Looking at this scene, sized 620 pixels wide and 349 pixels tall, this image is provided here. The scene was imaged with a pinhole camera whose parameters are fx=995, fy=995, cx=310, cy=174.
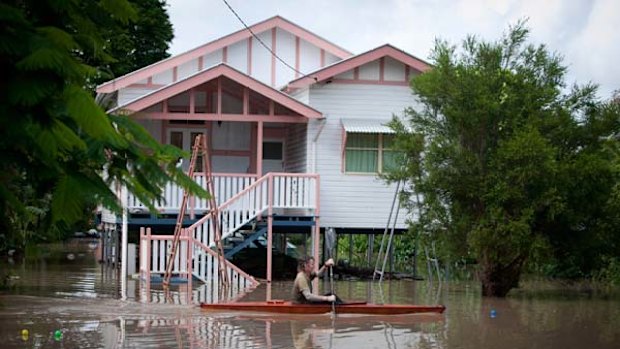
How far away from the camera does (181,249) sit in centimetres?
2328

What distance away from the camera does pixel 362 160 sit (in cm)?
2717

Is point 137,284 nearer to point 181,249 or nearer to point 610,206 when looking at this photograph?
point 181,249

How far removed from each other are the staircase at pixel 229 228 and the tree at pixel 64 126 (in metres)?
17.2

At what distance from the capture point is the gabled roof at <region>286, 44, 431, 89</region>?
2631cm

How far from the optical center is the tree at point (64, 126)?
4.48 metres

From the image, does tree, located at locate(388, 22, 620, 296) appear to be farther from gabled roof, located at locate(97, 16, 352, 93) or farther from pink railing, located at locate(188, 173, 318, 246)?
gabled roof, located at locate(97, 16, 352, 93)

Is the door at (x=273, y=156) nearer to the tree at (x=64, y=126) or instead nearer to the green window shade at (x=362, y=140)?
the green window shade at (x=362, y=140)

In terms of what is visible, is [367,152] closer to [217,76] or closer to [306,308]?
[217,76]

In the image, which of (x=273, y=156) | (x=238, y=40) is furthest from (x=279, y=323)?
(x=238, y=40)

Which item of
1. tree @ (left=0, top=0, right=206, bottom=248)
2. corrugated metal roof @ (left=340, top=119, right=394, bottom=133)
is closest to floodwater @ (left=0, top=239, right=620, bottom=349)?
corrugated metal roof @ (left=340, top=119, right=394, bottom=133)

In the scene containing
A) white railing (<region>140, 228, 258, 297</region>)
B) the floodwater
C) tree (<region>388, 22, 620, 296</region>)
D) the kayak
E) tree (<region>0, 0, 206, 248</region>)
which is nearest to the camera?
tree (<region>0, 0, 206, 248</region>)

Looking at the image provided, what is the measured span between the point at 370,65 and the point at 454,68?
509cm

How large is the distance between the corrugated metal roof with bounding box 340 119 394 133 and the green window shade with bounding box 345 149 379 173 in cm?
74

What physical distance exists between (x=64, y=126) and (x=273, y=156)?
25.6 metres
